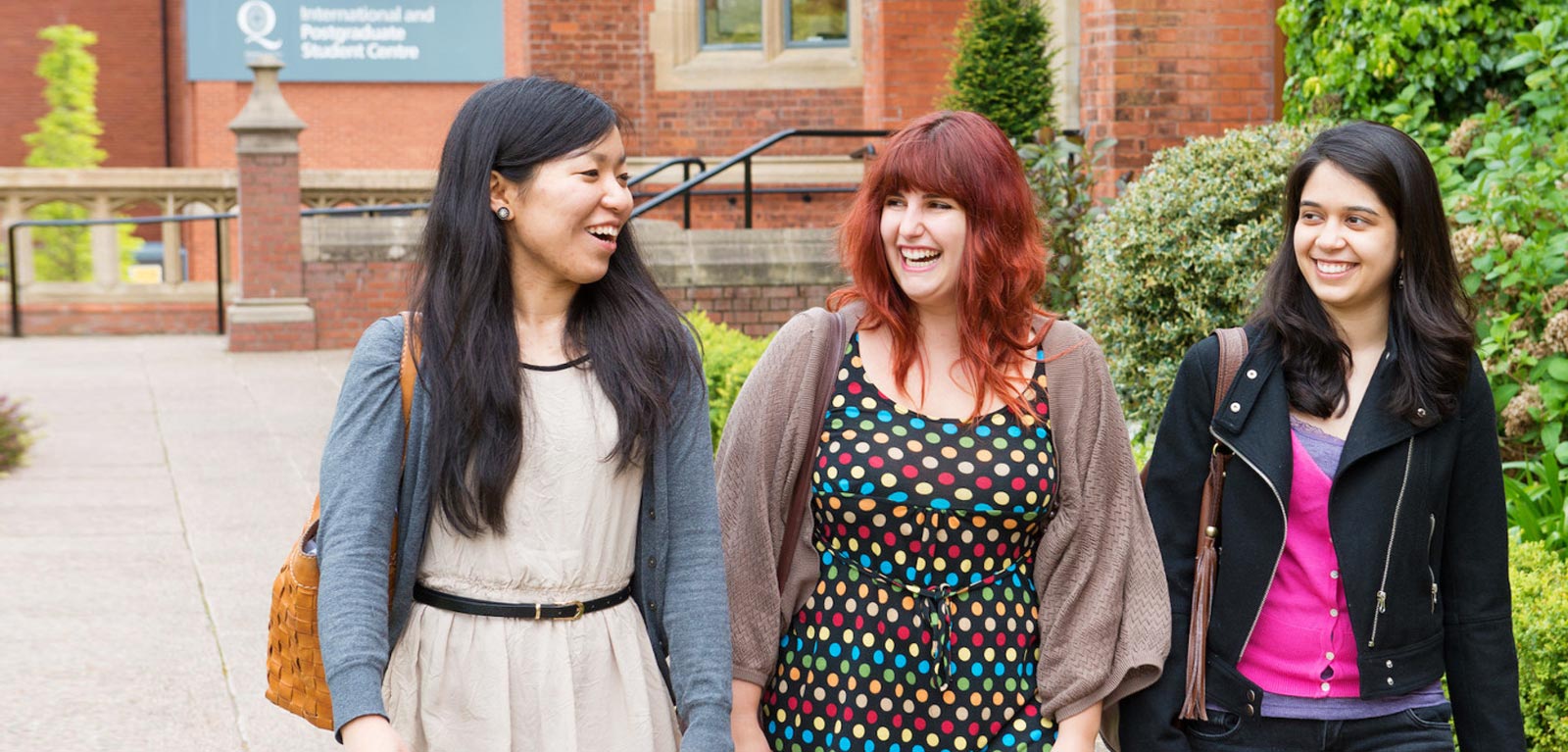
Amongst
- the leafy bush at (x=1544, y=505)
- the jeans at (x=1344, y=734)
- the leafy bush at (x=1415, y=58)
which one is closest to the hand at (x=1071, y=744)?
the jeans at (x=1344, y=734)

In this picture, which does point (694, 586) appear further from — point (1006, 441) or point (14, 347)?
point (14, 347)

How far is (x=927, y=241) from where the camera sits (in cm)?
277

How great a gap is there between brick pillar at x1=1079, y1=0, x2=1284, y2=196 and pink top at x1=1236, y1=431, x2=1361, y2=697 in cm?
674

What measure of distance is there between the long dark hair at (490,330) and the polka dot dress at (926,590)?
0.41m

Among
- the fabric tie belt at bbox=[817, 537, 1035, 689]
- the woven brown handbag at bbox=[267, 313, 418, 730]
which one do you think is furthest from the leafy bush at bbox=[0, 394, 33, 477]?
the fabric tie belt at bbox=[817, 537, 1035, 689]

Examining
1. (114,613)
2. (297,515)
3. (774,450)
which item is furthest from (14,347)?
(774,450)

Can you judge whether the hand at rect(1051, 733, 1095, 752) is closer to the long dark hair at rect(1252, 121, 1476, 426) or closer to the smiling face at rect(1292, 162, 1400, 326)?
the long dark hair at rect(1252, 121, 1476, 426)

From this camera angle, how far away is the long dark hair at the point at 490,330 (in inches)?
93.4

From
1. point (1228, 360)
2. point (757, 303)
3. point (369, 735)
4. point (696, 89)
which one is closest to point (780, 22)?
point (696, 89)

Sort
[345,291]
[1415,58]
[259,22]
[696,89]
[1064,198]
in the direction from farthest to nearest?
[259,22]
[696,89]
[345,291]
[1064,198]
[1415,58]

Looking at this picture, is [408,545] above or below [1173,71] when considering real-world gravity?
below

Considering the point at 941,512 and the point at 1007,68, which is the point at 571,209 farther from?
the point at 1007,68

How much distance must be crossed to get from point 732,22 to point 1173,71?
28.7 ft

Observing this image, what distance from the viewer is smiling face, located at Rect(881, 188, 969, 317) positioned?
277cm
